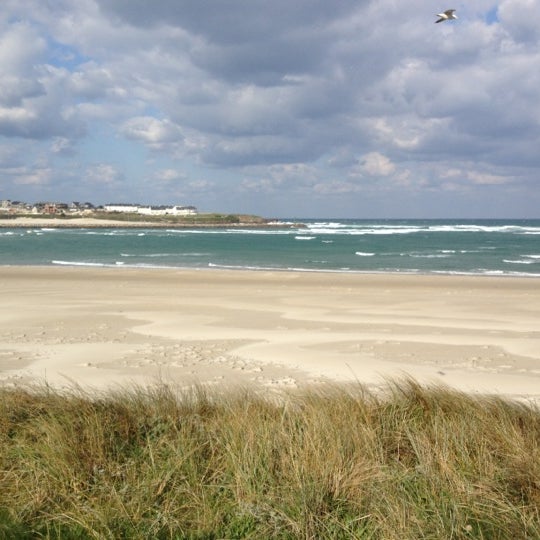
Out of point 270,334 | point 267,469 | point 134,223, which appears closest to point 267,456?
point 267,469

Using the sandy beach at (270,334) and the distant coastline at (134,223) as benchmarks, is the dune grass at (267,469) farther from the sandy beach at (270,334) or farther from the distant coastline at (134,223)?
the distant coastline at (134,223)

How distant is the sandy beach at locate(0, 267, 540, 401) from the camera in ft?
29.0

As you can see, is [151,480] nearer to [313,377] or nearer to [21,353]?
[313,377]

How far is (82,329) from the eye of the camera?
12.9 meters

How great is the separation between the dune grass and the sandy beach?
2001 millimetres

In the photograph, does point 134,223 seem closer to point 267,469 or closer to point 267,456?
point 267,456

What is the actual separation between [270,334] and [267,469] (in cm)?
880

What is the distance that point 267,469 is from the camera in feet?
12.2

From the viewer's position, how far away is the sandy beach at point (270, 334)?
8852 millimetres

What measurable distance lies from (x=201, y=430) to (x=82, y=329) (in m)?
9.46

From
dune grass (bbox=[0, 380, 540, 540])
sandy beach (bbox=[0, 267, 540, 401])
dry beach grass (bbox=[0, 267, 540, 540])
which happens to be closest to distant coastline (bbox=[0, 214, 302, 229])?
sandy beach (bbox=[0, 267, 540, 401])

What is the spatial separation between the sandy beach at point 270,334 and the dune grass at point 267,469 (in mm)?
2001

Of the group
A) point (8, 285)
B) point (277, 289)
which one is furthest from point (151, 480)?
point (8, 285)

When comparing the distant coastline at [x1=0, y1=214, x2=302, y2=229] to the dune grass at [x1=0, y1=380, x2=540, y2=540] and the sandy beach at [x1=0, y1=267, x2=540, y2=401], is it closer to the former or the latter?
the sandy beach at [x1=0, y1=267, x2=540, y2=401]
